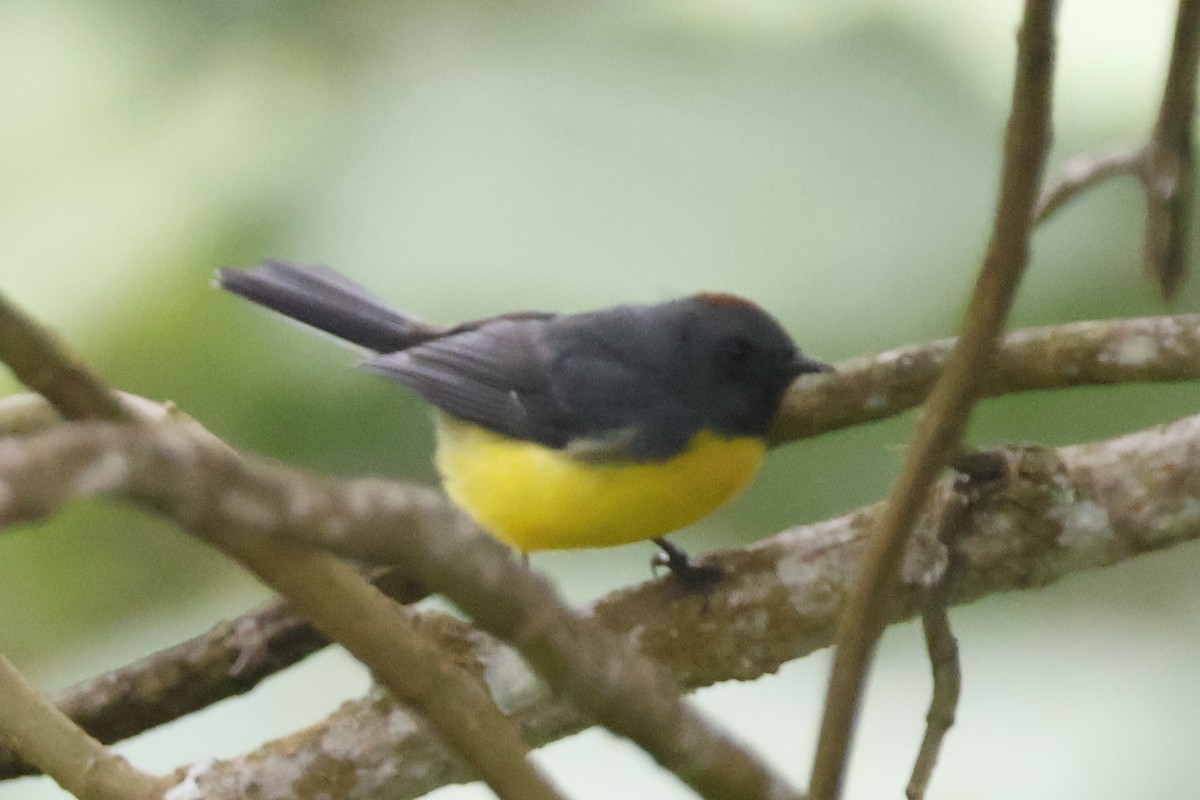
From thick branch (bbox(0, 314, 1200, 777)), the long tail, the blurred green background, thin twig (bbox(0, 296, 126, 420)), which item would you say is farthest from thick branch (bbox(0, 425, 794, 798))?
the blurred green background

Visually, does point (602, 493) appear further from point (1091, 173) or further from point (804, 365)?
point (1091, 173)

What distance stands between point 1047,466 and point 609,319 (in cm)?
85

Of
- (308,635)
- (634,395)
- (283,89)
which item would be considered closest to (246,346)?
(283,89)

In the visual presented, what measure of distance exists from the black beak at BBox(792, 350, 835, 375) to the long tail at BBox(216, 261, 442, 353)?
0.64m

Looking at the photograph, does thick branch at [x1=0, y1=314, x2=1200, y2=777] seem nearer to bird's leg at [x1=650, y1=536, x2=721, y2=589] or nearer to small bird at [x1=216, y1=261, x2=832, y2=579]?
small bird at [x1=216, y1=261, x2=832, y2=579]

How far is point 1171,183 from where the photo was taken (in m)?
1.85

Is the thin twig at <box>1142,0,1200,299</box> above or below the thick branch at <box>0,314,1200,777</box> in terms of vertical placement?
above

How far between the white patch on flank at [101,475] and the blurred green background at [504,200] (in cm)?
206

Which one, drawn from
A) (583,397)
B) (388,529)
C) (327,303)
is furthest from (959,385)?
(327,303)

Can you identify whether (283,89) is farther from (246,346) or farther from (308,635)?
(308,635)

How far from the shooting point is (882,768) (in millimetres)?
2219

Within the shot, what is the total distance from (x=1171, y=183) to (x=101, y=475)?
1.64 meters

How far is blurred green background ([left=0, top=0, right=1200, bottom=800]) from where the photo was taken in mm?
3023

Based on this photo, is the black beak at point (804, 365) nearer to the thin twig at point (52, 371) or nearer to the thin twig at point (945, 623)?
the thin twig at point (945, 623)
